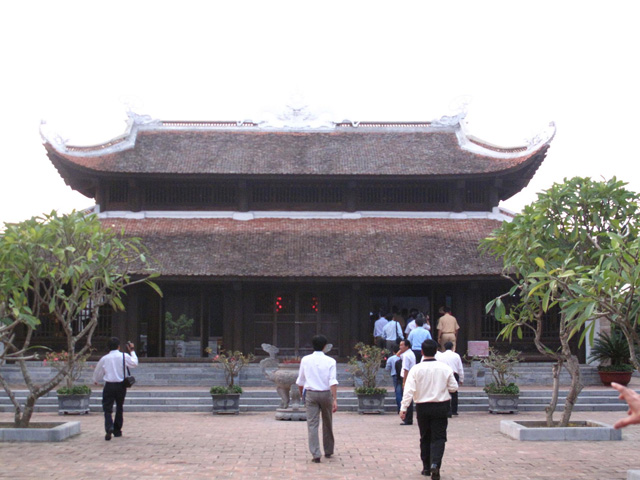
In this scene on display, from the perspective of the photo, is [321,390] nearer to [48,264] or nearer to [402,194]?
A: [48,264]

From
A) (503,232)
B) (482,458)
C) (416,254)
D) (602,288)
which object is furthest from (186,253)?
(602,288)

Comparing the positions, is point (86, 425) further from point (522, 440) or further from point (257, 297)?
point (257, 297)

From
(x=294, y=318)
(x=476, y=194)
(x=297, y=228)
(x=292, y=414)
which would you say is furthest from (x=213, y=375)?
(x=476, y=194)

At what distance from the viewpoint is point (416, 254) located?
22141mm

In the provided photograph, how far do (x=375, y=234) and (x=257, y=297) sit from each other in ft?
12.4

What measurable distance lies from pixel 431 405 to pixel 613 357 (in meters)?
13.4

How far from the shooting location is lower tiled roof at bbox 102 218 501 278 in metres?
21.4

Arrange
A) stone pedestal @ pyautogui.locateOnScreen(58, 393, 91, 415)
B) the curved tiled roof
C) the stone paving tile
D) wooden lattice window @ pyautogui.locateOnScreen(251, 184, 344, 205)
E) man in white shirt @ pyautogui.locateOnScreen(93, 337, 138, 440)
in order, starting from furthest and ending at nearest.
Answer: wooden lattice window @ pyautogui.locateOnScreen(251, 184, 344, 205) → the curved tiled roof → stone pedestal @ pyautogui.locateOnScreen(58, 393, 91, 415) → man in white shirt @ pyautogui.locateOnScreen(93, 337, 138, 440) → the stone paving tile

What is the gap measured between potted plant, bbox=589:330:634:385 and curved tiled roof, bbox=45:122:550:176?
5.53 m

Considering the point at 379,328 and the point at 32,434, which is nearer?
the point at 32,434

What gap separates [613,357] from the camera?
67.2 feet

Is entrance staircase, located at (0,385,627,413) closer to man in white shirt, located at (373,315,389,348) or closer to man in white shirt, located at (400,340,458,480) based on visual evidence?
man in white shirt, located at (373,315,389,348)

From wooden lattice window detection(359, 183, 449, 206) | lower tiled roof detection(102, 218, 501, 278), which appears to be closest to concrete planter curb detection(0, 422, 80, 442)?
lower tiled roof detection(102, 218, 501, 278)

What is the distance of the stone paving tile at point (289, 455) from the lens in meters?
8.87
